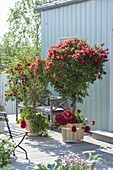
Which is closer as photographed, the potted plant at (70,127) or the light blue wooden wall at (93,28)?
the potted plant at (70,127)

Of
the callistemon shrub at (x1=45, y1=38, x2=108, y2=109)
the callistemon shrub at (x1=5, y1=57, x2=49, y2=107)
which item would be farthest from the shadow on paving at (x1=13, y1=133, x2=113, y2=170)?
the callistemon shrub at (x1=45, y1=38, x2=108, y2=109)

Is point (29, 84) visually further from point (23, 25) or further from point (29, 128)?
point (23, 25)

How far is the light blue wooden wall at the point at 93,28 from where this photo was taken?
8539mm

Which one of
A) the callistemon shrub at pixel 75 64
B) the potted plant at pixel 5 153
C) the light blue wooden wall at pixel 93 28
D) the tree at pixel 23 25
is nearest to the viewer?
the potted plant at pixel 5 153

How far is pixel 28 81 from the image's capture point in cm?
857

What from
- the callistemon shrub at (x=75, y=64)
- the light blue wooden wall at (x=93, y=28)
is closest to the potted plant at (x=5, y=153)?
the callistemon shrub at (x=75, y=64)

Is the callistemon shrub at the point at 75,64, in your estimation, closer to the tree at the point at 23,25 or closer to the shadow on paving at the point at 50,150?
the shadow on paving at the point at 50,150

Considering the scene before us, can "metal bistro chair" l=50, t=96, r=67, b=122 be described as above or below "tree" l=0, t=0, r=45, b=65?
below

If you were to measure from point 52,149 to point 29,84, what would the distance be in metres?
1.90

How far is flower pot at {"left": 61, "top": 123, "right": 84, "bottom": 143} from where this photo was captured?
307 inches

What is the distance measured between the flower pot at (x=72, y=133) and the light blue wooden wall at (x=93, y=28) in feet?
3.03

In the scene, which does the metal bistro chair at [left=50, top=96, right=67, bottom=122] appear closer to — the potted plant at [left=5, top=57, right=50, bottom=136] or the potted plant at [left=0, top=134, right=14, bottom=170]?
the potted plant at [left=5, top=57, right=50, bottom=136]

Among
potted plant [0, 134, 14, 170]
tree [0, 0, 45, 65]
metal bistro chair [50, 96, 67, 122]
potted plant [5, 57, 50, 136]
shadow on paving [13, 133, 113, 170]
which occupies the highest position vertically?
tree [0, 0, 45, 65]

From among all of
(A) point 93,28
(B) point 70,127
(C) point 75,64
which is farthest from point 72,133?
(A) point 93,28
